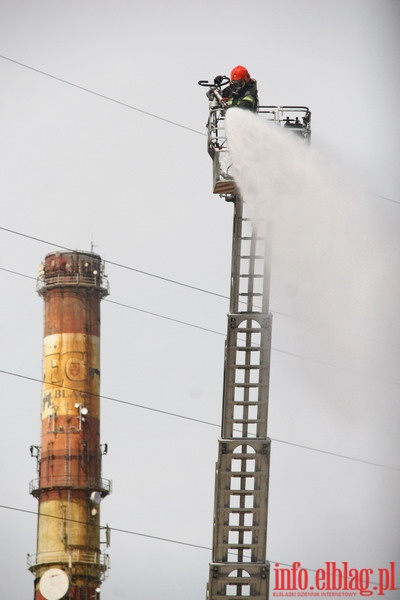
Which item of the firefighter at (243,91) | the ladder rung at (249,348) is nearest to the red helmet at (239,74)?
the firefighter at (243,91)

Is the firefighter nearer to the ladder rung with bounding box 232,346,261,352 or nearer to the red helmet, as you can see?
the red helmet

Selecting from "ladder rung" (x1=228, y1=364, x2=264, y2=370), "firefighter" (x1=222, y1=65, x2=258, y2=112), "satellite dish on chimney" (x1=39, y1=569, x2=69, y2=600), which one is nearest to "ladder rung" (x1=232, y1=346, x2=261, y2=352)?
"ladder rung" (x1=228, y1=364, x2=264, y2=370)

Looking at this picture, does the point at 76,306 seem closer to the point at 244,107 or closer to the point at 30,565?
the point at 30,565

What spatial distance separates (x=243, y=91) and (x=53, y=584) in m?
34.5

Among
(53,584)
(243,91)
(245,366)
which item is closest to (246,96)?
(243,91)

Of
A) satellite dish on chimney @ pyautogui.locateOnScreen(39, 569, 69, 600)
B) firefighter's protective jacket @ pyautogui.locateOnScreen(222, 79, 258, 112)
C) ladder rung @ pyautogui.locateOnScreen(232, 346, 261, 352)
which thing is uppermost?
firefighter's protective jacket @ pyautogui.locateOnScreen(222, 79, 258, 112)

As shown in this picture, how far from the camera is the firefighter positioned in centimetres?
4081

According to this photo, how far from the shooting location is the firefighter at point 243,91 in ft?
134

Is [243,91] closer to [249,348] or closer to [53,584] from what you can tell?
[249,348]

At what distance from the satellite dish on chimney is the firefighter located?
34253 mm

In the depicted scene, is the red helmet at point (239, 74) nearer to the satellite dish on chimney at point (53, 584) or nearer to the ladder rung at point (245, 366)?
the ladder rung at point (245, 366)

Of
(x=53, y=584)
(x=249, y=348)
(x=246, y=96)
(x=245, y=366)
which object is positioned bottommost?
(x=53, y=584)

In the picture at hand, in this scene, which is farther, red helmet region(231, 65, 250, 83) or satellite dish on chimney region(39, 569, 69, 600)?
satellite dish on chimney region(39, 569, 69, 600)

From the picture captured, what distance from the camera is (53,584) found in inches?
2788
